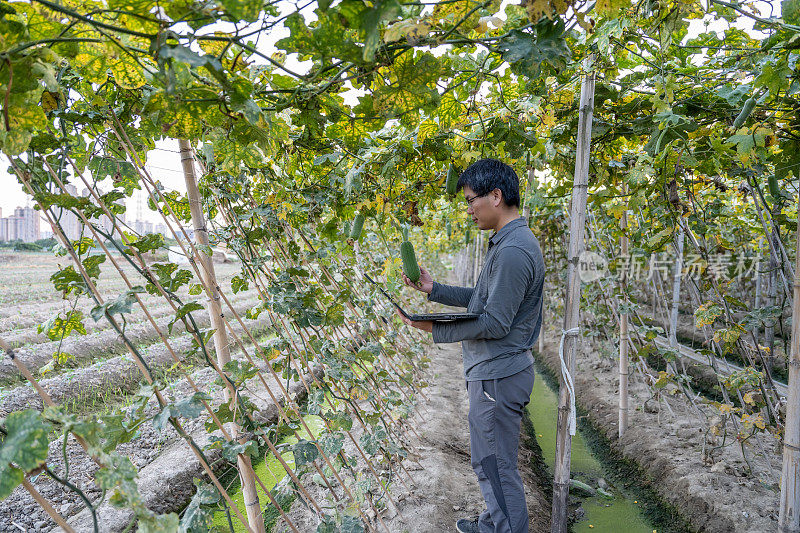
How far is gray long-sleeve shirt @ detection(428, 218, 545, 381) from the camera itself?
1999 mm

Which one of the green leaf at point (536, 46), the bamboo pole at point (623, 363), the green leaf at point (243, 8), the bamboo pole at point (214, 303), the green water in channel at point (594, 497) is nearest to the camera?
the green leaf at point (243, 8)

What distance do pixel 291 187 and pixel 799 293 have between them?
266cm

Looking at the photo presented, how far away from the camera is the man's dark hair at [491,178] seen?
211cm

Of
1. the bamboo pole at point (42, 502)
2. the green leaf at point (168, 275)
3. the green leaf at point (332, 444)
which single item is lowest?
the green leaf at point (332, 444)

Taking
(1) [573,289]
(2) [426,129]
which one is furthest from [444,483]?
(2) [426,129]

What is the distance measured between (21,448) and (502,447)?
173cm

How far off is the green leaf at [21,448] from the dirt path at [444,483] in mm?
2382

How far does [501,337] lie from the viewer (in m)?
2.07

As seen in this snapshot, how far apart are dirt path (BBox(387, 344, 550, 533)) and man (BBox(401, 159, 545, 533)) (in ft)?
2.87

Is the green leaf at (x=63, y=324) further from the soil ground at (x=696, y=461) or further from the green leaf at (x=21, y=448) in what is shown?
the soil ground at (x=696, y=461)

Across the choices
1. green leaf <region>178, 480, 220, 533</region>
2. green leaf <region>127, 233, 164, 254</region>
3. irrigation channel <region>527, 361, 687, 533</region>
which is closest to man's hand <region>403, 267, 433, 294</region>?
green leaf <region>127, 233, 164, 254</region>

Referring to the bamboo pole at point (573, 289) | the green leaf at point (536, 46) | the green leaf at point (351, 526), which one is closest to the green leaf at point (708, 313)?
the bamboo pole at point (573, 289)

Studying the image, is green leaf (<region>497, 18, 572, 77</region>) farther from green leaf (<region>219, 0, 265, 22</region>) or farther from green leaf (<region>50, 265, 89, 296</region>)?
green leaf (<region>50, 265, 89, 296</region>)

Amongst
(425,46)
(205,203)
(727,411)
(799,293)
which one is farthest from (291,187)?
(727,411)
